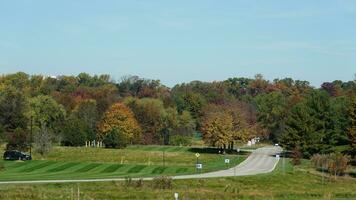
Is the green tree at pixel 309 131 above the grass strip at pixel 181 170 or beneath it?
above

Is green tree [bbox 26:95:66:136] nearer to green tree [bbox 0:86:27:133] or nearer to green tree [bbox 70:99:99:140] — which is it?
green tree [bbox 70:99:99:140]

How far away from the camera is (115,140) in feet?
343

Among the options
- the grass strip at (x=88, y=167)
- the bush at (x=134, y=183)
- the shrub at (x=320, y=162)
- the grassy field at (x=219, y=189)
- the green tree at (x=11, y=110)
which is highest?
the green tree at (x=11, y=110)

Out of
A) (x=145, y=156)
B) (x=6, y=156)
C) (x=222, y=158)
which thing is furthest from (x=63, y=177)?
(x=222, y=158)

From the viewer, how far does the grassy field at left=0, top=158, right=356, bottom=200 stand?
137ft

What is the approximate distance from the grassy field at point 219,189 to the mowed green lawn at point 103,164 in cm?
851

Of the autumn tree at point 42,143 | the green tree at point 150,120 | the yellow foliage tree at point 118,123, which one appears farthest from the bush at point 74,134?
the green tree at point 150,120

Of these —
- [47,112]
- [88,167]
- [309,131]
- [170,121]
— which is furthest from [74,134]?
[309,131]

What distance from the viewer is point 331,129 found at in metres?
92.8

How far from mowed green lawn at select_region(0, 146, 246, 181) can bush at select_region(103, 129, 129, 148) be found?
12.3m

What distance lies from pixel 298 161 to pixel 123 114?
41.1m

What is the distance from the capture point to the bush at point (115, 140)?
105 metres

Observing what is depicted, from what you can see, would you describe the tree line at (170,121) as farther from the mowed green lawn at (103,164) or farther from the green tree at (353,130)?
the mowed green lawn at (103,164)

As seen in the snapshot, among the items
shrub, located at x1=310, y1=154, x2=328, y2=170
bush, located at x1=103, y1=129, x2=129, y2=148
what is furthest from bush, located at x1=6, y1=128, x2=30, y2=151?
shrub, located at x1=310, y1=154, x2=328, y2=170
